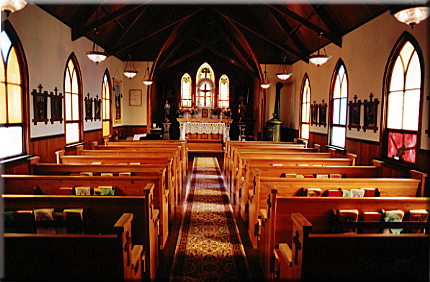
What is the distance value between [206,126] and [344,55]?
7797 millimetres

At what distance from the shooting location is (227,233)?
4781mm

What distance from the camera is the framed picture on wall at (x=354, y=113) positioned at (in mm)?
7619

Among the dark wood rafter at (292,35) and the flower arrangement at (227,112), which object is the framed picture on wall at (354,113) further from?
the flower arrangement at (227,112)

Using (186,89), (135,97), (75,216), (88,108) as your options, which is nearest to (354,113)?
(75,216)

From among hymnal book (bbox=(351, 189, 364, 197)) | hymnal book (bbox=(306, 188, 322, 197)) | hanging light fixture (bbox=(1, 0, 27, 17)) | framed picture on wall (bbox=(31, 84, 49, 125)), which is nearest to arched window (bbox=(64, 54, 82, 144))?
framed picture on wall (bbox=(31, 84, 49, 125))

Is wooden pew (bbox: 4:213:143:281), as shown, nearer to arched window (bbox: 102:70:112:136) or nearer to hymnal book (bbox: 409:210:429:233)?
hymnal book (bbox: 409:210:429:233)

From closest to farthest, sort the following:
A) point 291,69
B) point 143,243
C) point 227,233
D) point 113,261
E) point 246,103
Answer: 1. point 113,261
2. point 143,243
3. point 227,233
4. point 291,69
5. point 246,103

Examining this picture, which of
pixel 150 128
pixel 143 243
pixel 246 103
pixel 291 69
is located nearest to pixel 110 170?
pixel 143 243

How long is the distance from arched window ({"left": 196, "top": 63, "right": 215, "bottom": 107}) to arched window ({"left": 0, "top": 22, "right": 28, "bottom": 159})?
38.2ft

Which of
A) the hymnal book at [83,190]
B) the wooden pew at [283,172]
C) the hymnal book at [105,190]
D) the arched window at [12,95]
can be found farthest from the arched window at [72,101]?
the wooden pew at [283,172]

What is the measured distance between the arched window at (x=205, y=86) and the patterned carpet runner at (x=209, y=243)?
1069cm

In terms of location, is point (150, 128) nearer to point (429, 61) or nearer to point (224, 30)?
point (224, 30)

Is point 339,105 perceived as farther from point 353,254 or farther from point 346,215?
point 353,254

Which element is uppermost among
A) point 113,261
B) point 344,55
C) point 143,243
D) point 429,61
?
point 344,55
